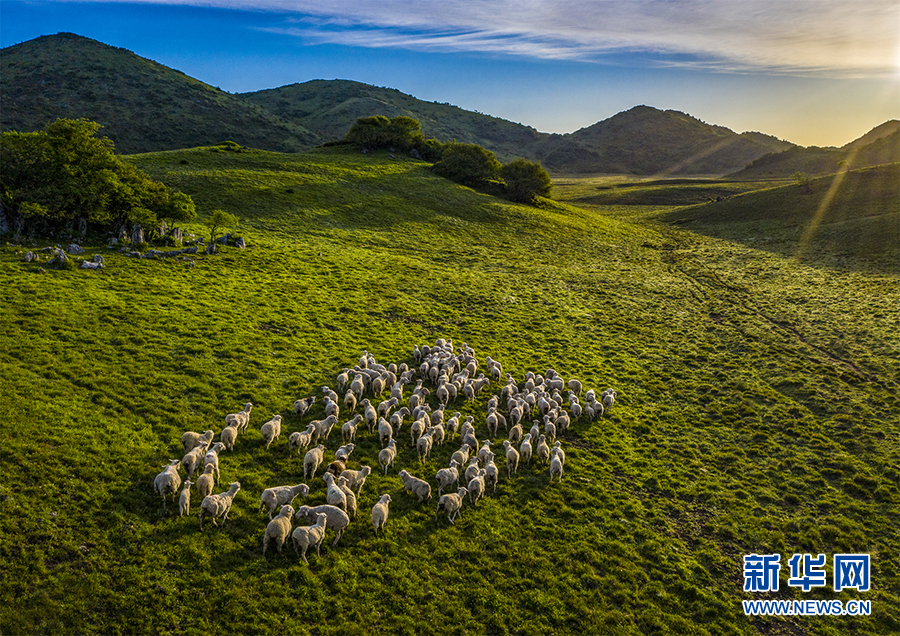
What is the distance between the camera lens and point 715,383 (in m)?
29.8

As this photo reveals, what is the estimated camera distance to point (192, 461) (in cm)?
1507

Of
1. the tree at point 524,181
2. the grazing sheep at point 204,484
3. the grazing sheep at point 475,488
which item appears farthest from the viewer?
the tree at point 524,181

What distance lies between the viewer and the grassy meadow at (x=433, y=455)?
40.4 ft

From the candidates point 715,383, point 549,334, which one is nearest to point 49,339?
point 549,334

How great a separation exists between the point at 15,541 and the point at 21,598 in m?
1.86

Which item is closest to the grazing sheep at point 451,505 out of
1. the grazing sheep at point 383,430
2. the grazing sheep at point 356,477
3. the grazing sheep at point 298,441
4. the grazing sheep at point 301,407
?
the grazing sheep at point 356,477

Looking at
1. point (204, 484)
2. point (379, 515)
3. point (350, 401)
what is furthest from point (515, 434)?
point (204, 484)

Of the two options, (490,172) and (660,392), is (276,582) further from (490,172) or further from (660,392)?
(490,172)

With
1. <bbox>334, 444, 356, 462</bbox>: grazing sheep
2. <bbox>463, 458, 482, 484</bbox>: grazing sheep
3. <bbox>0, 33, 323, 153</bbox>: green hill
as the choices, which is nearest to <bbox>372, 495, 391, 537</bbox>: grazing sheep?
<bbox>334, 444, 356, 462</bbox>: grazing sheep

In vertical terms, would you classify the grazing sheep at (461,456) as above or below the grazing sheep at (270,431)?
below

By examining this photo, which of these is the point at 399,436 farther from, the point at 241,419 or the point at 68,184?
the point at 68,184

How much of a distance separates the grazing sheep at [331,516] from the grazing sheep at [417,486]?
9.08 feet

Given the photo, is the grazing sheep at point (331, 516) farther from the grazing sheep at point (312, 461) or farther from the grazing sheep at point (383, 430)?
the grazing sheep at point (383, 430)

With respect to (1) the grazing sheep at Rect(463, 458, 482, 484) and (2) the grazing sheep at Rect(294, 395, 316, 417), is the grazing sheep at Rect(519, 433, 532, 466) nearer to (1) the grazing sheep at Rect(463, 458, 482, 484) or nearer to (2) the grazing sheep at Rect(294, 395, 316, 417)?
(1) the grazing sheep at Rect(463, 458, 482, 484)
